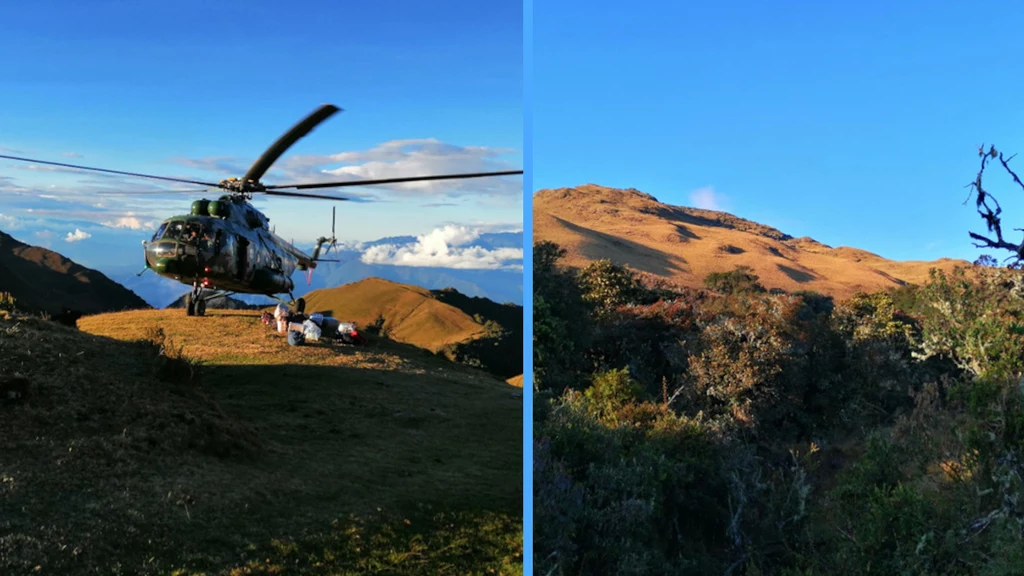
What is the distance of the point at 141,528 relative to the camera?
3.70 meters

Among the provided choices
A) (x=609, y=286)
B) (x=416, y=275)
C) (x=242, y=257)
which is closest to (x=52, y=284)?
(x=242, y=257)

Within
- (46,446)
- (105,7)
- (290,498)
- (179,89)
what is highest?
(105,7)

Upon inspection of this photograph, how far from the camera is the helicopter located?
542 centimetres

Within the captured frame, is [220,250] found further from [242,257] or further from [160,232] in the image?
[160,232]

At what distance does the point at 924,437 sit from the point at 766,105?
2.13 m

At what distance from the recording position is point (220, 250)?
5621mm

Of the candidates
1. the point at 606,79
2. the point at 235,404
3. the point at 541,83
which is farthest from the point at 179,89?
the point at 606,79

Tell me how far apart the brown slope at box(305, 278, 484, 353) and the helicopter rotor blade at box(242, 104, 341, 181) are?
1.35 m

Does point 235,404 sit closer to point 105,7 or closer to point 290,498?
A: point 290,498

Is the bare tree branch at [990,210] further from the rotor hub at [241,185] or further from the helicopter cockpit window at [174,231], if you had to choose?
the helicopter cockpit window at [174,231]

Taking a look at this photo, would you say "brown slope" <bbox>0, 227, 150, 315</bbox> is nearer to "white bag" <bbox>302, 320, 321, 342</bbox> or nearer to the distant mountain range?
the distant mountain range

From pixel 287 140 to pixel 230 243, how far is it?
3.76 feet

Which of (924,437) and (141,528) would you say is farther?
(924,437)

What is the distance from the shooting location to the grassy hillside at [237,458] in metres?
3.71
